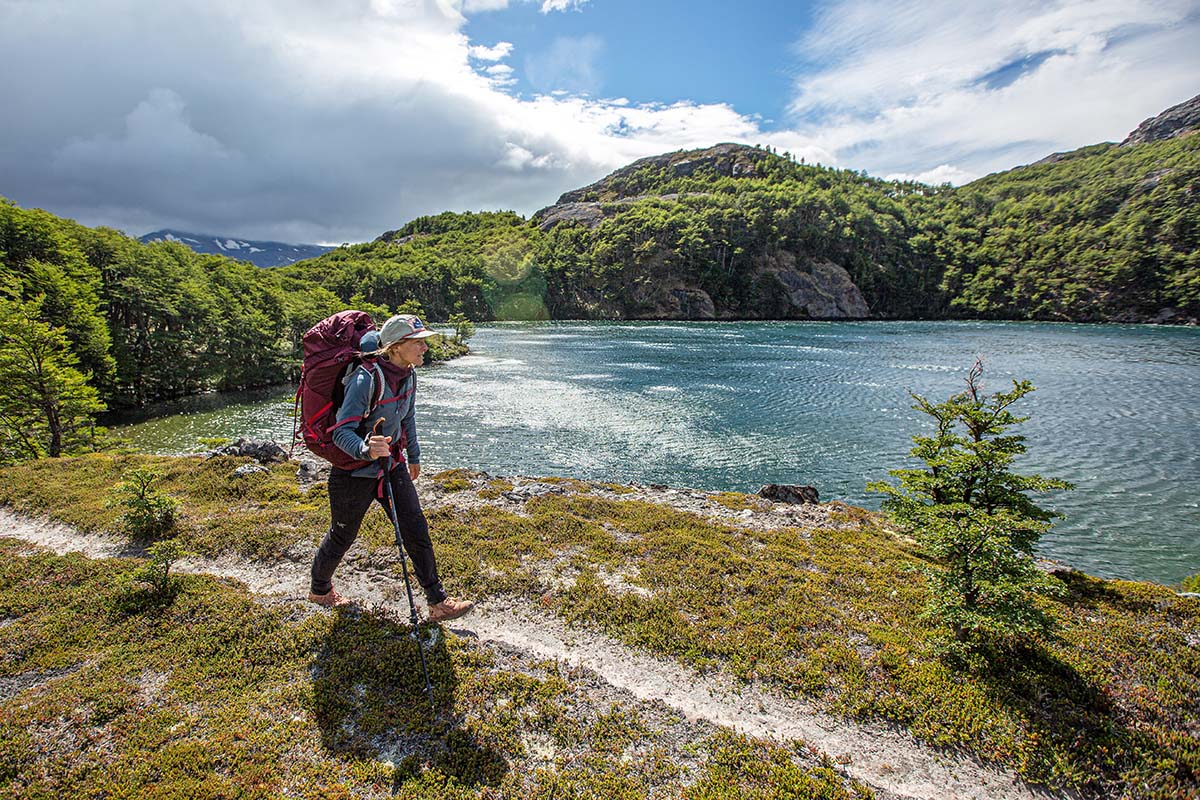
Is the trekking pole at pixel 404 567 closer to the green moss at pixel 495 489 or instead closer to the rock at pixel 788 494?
the green moss at pixel 495 489

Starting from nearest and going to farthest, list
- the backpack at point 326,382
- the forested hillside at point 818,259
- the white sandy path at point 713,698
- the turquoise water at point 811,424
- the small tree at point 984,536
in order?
the white sandy path at point 713,698
the backpack at point 326,382
the small tree at point 984,536
the turquoise water at point 811,424
the forested hillside at point 818,259

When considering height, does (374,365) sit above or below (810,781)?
above

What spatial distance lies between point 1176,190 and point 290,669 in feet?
573

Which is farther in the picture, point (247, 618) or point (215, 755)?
point (247, 618)

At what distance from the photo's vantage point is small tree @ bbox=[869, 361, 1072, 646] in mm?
6188

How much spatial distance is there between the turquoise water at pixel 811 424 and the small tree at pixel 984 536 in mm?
9649

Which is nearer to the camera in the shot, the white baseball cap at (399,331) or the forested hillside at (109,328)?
the white baseball cap at (399,331)

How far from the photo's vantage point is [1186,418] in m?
28.9

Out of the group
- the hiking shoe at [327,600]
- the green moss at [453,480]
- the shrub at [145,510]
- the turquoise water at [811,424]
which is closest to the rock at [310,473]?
the green moss at [453,480]

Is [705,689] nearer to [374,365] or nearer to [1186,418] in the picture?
[374,365]

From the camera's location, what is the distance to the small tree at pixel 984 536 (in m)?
6.19

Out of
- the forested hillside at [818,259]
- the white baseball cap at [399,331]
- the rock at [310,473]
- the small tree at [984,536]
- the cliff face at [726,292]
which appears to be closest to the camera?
the white baseball cap at [399,331]

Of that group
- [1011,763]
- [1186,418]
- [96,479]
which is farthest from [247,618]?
[1186,418]

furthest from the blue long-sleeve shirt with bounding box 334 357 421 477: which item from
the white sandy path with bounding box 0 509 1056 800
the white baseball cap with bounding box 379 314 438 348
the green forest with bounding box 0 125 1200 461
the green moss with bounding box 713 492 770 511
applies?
the green forest with bounding box 0 125 1200 461
